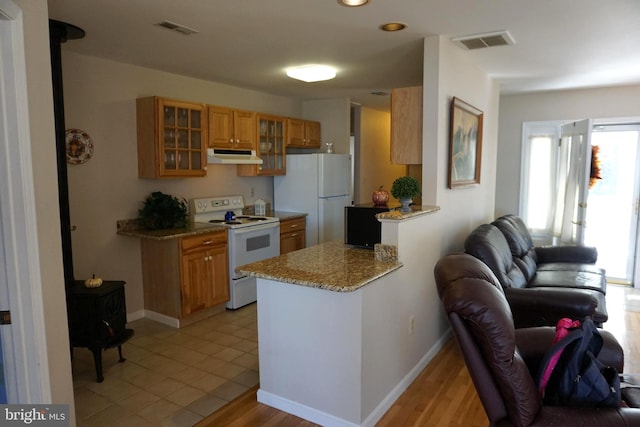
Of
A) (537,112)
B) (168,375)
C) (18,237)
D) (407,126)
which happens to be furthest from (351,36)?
(537,112)

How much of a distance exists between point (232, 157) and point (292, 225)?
1154mm

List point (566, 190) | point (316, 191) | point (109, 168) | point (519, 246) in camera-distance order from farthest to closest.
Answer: point (316, 191) < point (566, 190) < point (519, 246) < point (109, 168)

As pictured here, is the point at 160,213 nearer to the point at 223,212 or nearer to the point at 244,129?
the point at 223,212

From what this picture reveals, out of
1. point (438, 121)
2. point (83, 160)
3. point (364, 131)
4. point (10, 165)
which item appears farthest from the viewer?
point (364, 131)

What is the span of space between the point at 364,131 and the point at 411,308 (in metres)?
4.49

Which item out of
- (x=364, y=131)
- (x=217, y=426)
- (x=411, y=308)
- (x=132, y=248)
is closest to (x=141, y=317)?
(x=132, y=248)

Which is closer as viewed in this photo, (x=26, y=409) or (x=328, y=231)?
(x=26, y=409)

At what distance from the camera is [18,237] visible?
172cm

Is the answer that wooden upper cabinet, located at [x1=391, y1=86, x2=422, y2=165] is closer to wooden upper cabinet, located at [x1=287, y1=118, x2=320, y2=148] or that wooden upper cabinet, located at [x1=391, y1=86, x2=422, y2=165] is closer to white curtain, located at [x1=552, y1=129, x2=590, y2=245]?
wooden upper cabinet, located at [x1=287, y1=118, x2=320, y2=148]

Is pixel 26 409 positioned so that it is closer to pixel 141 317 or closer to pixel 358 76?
pixel 141 317

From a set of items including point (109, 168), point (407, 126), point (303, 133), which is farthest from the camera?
point (303, 133)

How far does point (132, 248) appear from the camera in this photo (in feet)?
13.5

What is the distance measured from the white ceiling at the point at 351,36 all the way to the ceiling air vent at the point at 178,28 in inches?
2.4

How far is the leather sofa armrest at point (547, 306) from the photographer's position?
9.32 ft
